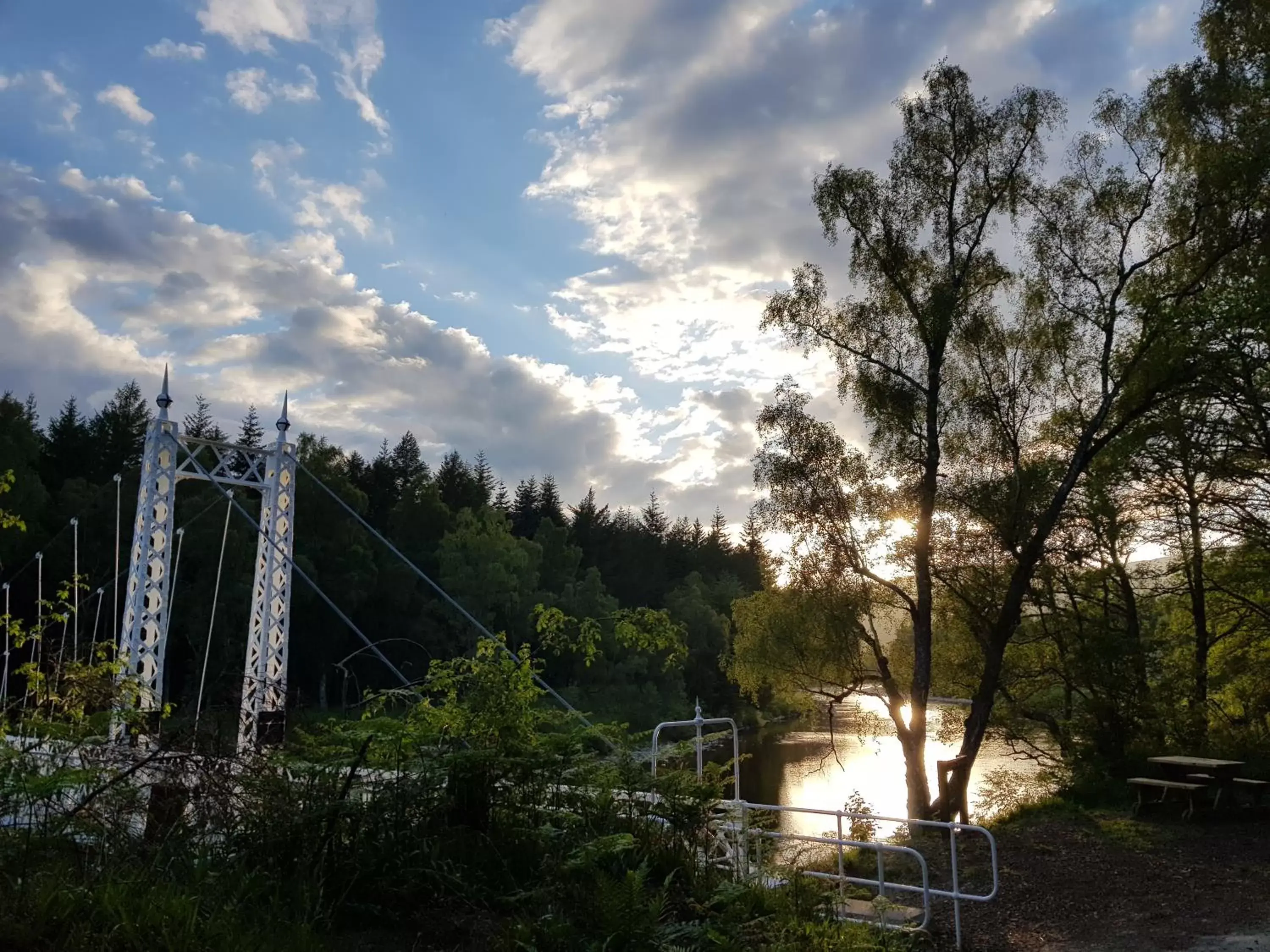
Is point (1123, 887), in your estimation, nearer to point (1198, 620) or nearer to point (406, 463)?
point (1198, 620)

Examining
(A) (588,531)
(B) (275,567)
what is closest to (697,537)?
(A) (588,531)

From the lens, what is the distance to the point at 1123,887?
796 cm

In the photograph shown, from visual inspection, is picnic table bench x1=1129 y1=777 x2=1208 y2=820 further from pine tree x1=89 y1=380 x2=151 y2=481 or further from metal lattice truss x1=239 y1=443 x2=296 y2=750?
pine tree x1=89 y1=380 x2=151 y2=481

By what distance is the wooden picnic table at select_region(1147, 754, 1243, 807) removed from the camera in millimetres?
10320

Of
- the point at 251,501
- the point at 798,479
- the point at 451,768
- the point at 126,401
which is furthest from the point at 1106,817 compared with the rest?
the point at 126,401

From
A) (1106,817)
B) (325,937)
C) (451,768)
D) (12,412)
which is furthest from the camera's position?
(12,412)

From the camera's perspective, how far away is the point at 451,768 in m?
4.92

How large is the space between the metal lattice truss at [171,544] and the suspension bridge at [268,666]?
2 centimetres

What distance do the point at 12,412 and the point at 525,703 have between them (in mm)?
40117

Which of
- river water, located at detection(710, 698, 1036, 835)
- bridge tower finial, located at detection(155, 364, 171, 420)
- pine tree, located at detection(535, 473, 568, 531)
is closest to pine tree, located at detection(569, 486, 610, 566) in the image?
pine tree, located at detection(535, 473, 568, 531)

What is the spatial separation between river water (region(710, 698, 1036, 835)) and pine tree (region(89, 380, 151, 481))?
1067 inches

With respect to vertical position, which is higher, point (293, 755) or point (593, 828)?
point (293, 755)

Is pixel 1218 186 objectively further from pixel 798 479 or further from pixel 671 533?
pixel 671 533

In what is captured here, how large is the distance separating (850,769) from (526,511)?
42.3 m
